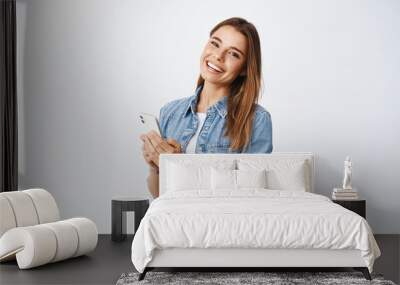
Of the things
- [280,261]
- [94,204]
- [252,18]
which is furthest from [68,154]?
[280,261]

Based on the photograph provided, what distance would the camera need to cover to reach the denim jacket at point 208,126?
706 cm

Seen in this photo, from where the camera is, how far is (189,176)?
6.37 metres

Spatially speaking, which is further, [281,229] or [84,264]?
[84,264]

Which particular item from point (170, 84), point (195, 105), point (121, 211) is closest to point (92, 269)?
point (121, 211)

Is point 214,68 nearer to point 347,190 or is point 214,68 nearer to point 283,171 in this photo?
point 283,171

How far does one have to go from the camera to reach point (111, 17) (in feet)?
24.0

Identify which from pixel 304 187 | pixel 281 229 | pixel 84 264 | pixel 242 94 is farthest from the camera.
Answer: pixel 242 94

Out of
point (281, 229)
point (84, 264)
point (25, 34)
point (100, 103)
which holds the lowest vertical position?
point (84, 264)

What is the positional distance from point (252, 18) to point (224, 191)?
2.18 m

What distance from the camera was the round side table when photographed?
22.3 feet

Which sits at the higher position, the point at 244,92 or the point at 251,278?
the point at 244,92

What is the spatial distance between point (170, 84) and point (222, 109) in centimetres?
64

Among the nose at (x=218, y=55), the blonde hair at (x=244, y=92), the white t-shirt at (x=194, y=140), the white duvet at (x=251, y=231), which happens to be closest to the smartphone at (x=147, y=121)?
the white t-shirt at (x=194, y=140)

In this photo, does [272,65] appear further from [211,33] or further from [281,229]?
[281,229]
